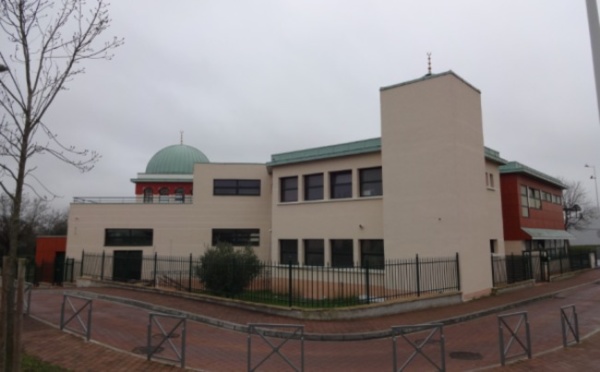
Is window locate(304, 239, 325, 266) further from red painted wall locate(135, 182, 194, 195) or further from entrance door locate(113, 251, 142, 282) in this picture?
red painted wall locate(135, 182, 194, 195)

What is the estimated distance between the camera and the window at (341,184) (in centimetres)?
2116

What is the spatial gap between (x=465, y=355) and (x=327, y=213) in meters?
12.7

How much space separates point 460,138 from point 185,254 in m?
18.2

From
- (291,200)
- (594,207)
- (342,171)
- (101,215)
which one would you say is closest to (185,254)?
(101,215)

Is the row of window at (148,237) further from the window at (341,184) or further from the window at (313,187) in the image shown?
the window at (341,184)

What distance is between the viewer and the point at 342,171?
21453 millimetres

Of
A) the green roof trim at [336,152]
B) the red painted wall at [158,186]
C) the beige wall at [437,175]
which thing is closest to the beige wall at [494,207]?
the green roof trim at [336,152]

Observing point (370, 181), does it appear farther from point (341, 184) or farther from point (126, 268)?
point (126, 268)

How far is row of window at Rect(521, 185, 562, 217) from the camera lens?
25.3 metres

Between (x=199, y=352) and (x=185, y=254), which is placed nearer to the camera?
(x=199, y=352)

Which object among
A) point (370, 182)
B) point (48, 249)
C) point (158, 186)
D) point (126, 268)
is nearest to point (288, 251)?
point (370, 182)

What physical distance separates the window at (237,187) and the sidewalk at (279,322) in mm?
11651

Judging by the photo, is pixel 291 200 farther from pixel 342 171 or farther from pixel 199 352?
pixel 199 352

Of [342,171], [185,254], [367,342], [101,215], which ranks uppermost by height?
[342,171]
